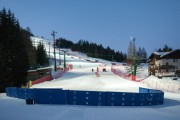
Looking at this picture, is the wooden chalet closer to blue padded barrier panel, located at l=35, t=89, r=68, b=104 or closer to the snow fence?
the snow fence

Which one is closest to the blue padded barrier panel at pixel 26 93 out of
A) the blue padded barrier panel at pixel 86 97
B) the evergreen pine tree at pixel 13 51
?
the blue padded barrier panel at pixel 86 97

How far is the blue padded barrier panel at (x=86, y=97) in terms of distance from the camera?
2431 centimetres

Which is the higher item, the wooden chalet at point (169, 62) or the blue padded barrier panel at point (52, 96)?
the wooden chalet at point (169, 62)

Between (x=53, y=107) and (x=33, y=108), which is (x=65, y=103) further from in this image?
(x=33, y=108)

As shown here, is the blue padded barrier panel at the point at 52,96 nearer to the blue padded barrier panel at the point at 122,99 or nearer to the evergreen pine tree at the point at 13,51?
the blue padded barrier panel at the point at 122,99

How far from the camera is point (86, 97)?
24312 millimetres

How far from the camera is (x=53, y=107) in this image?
22812mm

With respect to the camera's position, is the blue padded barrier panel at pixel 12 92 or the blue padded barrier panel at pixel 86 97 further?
the blue padded barrier panel at pixel 12 92

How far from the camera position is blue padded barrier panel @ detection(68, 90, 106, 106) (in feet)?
79.8

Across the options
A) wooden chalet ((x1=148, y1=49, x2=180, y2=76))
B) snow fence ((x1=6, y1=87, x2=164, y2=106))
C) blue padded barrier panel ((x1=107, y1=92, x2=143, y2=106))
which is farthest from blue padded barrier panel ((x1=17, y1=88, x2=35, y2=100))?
wooden chalet ((x1=148, y1=49, x2=180, y2=76))

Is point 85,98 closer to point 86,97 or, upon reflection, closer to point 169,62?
point 86,97

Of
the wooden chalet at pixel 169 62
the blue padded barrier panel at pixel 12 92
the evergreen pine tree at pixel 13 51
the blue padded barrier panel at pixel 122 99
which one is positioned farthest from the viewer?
the wooden chalet at pixel 169 62

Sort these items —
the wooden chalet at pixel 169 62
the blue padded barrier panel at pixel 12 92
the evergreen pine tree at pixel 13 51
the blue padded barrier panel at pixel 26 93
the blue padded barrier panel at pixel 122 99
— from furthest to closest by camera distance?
the wooden chalet at pixel 169 62 → the evergreen pine tree at pixel 13 51 → the blue padded barrier panel at pixel 12 92 → the blue padded barrier panel at pixel 26 93 → the blue padded barrier panel at pixel 122 99

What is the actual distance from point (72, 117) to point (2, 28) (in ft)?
103
